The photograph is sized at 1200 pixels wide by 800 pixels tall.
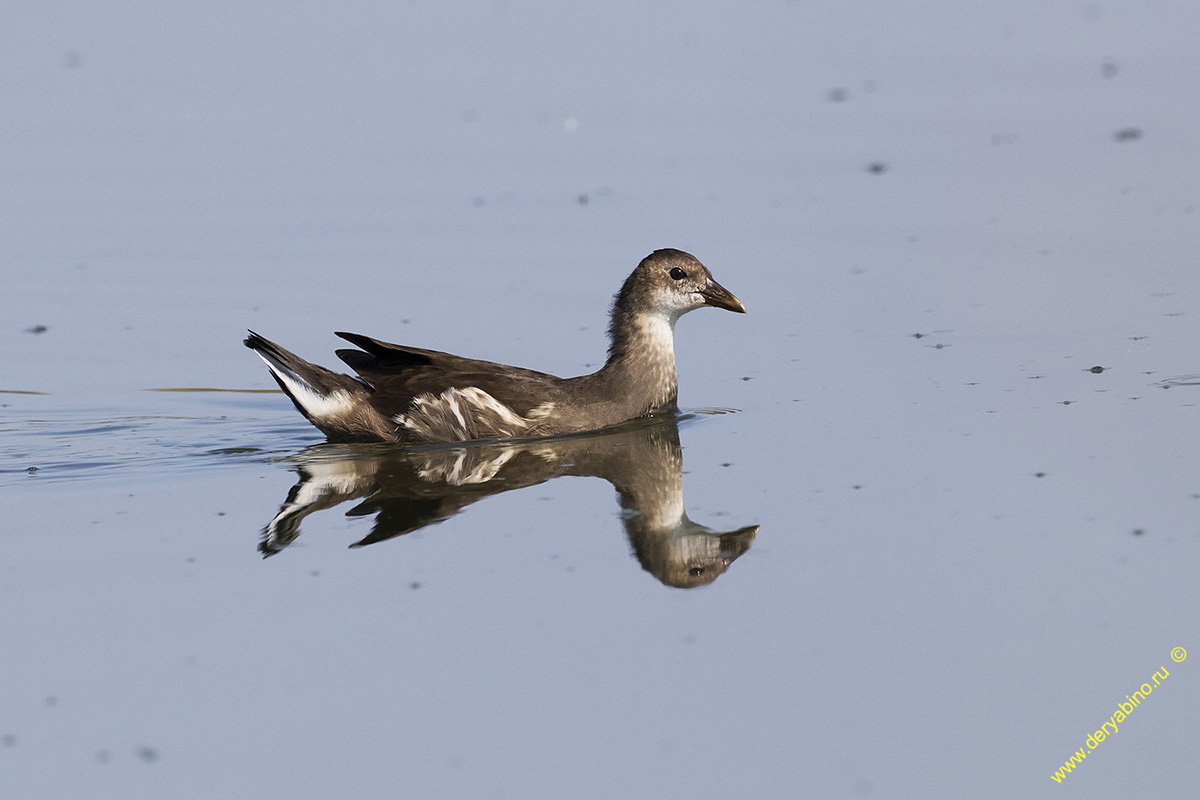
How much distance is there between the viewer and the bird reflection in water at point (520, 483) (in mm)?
8188

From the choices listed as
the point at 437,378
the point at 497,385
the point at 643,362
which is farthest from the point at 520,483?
the point at 643,362

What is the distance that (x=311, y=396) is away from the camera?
1027cm

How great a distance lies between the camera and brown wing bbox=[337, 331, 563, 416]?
10.2 meters

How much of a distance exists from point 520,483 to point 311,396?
5.72 feet

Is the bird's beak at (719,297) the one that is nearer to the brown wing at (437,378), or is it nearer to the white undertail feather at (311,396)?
the brown wing at (437,378)

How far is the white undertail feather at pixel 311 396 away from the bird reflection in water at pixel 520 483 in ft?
0.85

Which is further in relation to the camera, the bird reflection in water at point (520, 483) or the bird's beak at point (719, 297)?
the bird's beak at point (719, 297)

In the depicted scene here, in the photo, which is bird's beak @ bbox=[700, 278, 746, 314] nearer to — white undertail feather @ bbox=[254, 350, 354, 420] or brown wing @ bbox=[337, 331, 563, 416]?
brown wing @ bbox=[337, 331, 563, 416]

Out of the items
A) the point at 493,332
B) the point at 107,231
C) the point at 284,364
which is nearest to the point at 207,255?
the point at 107,231

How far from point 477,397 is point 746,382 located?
2128 millimetres

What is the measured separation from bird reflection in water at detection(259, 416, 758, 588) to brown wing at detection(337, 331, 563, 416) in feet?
1.01

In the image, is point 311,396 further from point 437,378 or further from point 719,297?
point 719,297

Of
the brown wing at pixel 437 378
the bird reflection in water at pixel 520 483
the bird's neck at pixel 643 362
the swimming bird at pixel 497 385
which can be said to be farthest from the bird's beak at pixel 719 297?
the brown wing at pixel 437 378

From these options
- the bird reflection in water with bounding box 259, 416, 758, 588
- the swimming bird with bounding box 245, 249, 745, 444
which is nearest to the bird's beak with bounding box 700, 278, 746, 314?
the swimming bird with bounding box 245, 249, 745, 444
